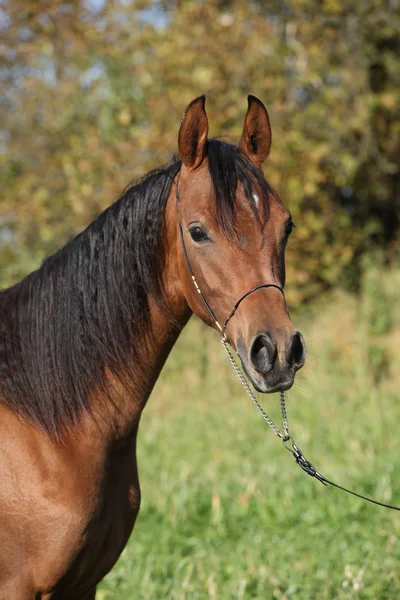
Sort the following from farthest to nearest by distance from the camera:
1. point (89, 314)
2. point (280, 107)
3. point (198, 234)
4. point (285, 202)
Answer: point (285, 202) → point (280, 107) → point (89, 314) → point (198, 234)

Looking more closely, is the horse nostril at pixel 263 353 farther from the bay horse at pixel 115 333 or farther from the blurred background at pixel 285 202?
the blurred background at pixel 285 202

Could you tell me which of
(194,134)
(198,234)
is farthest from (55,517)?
(194,134)

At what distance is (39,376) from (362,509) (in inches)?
135

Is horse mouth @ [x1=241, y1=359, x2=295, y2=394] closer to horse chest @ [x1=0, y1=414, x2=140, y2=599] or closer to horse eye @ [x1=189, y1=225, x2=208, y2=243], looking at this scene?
horse eye @ [x1=189, y1=225, x2=208, y2=243]

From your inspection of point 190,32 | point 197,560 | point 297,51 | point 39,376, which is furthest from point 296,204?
point 39,376

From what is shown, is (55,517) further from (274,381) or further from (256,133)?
(256,133)

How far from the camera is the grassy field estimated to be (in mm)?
4254

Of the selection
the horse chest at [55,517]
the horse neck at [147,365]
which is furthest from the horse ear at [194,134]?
the horse chest at [55,517]

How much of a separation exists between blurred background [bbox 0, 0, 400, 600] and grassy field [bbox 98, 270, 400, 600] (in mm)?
24

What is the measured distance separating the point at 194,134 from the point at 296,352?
977mm

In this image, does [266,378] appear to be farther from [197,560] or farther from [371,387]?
[371,387]

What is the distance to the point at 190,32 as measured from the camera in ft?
34.5

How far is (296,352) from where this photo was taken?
2.43 m

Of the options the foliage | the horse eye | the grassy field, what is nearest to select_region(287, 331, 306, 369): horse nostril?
the grassy field
